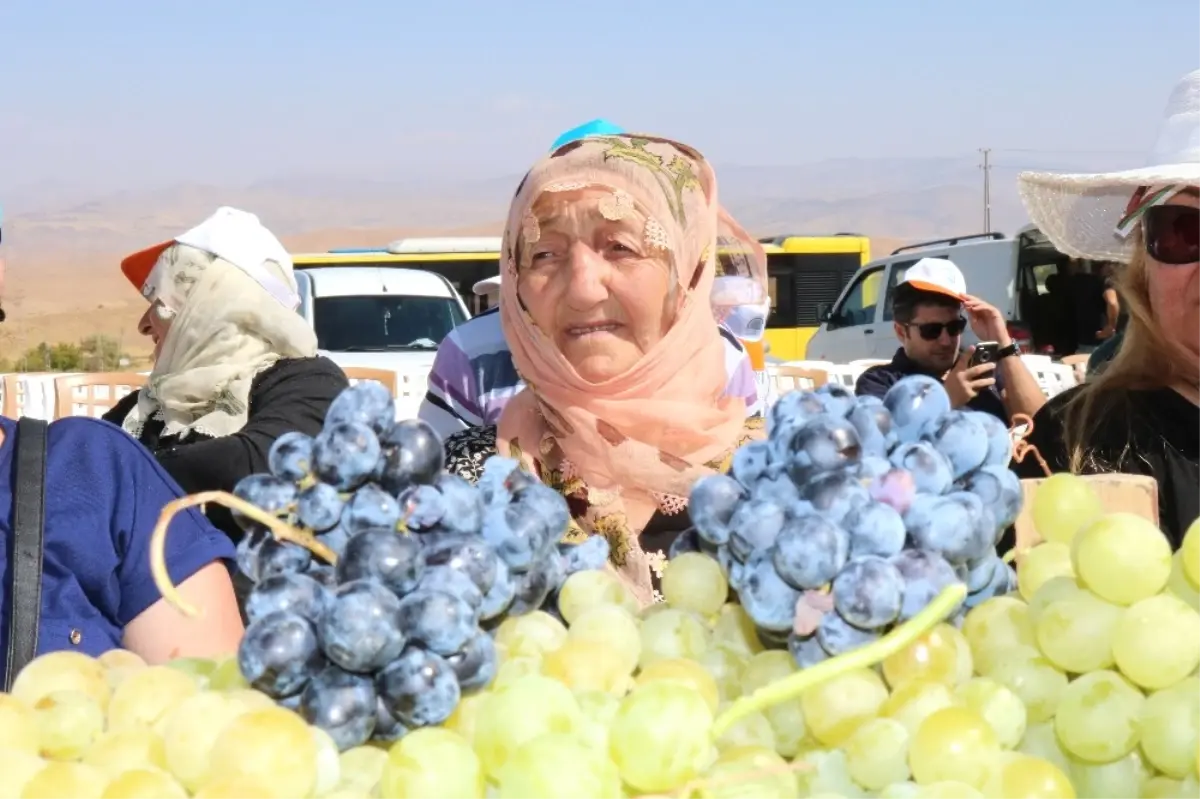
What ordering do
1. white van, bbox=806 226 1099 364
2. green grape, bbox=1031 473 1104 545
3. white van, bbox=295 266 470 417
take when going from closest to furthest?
green grape, bbox=1031 473 1104 545, white van, bbox=295 266 470 417, white van, bbox=806 226 1099 364

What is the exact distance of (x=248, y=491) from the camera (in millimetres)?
1030

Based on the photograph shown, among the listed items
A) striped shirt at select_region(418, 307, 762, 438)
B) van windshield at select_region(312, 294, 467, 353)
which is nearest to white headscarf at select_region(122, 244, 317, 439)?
striped shirt at select_region(418, 307, 762, 438)

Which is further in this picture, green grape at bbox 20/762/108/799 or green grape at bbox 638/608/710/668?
green grape at bbox 638/608/710/668

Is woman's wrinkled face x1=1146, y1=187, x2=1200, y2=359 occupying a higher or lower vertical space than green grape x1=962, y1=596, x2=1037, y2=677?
higher

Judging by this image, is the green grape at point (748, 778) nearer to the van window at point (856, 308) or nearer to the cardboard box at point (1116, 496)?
the cardboard box at point (1116, 496)

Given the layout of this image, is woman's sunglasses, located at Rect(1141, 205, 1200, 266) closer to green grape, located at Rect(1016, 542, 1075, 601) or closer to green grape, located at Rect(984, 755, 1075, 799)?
green grape, located at Rect(1016, 542, 1075, 601)

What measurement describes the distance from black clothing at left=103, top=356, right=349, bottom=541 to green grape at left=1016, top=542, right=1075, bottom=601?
7.95ft

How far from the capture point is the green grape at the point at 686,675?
96 centimetres

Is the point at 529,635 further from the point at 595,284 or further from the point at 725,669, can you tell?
the point at 595,284

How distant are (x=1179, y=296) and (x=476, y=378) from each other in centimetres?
133

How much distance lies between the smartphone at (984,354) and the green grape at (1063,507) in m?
3.49

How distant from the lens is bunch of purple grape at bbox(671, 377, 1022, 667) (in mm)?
1019

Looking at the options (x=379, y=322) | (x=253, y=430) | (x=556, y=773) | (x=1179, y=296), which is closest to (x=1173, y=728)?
(x=556, y=773)

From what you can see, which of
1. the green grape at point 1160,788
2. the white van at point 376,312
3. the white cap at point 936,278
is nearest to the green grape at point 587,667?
the green grape at point 1160,788
